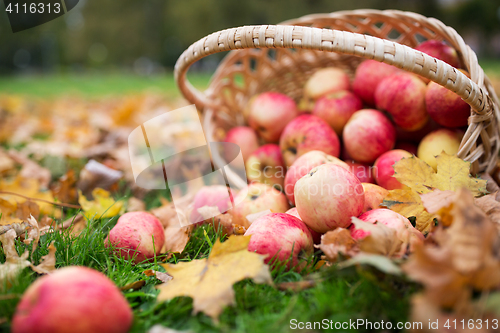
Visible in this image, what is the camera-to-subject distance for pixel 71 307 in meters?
0.68

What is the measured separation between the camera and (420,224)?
1.17m

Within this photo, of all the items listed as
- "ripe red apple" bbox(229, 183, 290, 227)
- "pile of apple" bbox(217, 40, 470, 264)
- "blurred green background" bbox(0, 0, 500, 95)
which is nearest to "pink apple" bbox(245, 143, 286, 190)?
"pile of apple" bbox(217, 40, 470, 264)

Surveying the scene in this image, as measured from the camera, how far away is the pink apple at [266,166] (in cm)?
188

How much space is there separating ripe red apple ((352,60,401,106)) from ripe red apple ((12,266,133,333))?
1672 mm

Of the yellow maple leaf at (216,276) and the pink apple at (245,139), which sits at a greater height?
the pink apple at (245,139)

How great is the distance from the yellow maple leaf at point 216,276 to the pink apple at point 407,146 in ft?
3.84

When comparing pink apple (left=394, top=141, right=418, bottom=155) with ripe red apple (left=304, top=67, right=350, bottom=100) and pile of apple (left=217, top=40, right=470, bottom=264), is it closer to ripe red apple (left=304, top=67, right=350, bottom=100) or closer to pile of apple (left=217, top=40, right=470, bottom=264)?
pile of apple (left=217, top=40, right=470, bottom=264)

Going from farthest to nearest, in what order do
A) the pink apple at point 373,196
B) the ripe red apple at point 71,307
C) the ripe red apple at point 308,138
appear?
the ripe red apple at point 308,138
the pink apple at point 373,196
the ripe red apple at point 71,307

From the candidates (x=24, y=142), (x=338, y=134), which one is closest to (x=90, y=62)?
(x=24, y=142)

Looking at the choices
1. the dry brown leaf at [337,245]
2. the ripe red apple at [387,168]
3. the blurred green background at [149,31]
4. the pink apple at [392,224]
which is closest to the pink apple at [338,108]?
the ripe red apple at [387,168]

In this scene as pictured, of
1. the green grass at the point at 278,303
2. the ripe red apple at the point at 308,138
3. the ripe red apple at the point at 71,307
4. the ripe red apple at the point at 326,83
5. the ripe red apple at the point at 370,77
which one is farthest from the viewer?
the ripe red apple at the point at 326,83

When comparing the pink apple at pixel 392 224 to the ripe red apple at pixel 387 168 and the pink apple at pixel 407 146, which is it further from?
the pink apple at pixel 407 146

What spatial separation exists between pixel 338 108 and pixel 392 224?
0.93 m

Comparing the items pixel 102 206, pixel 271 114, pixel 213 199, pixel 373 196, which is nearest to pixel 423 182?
pixel 373 196
